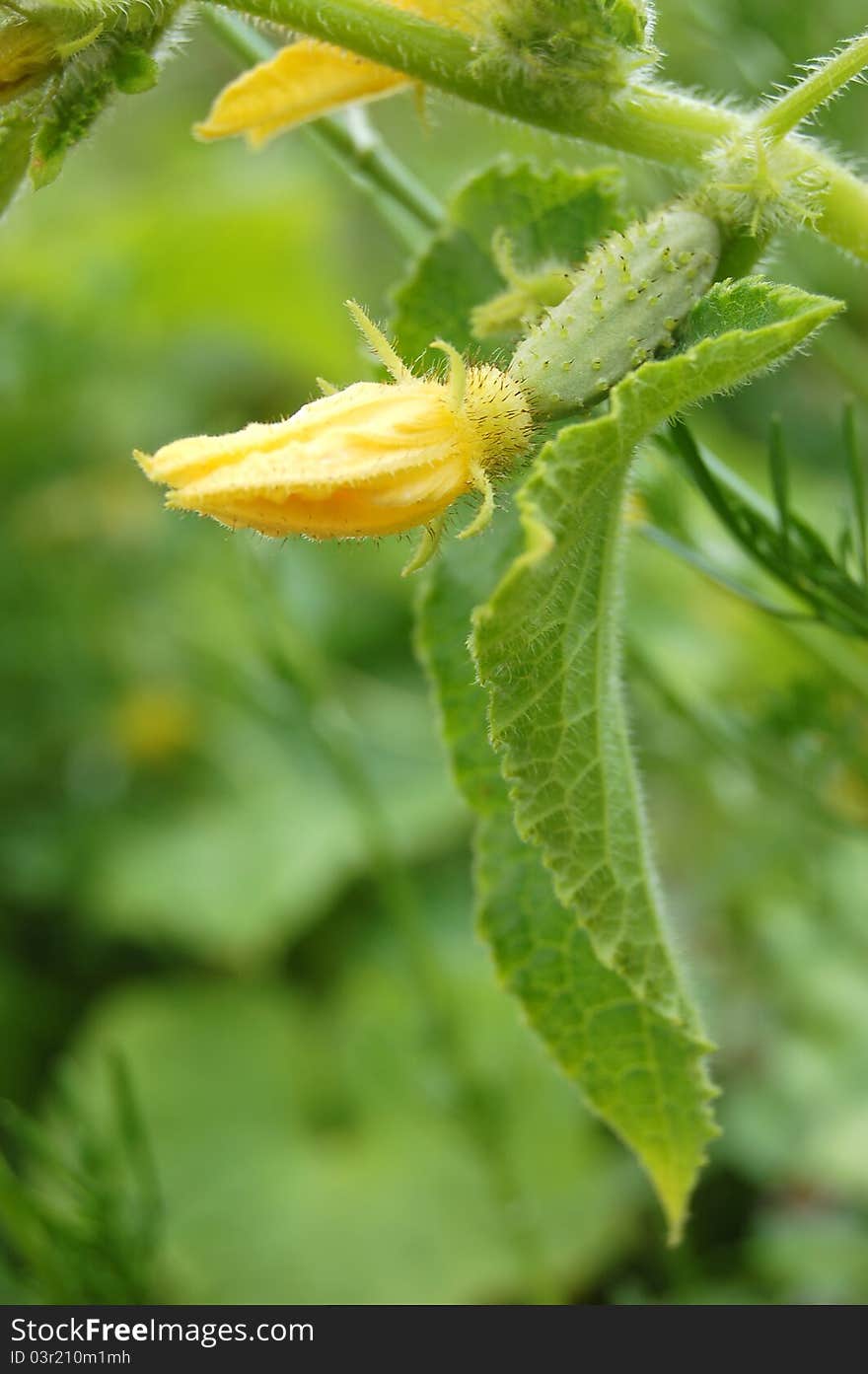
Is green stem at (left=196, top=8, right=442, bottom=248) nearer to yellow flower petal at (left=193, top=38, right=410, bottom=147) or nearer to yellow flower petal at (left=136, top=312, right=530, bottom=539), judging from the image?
yellow flower petal at (left=193, top=38, right=410, bottom=147)

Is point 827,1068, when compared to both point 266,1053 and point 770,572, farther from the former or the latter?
point 266,1053

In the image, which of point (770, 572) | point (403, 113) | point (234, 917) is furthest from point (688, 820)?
point (403, 113)

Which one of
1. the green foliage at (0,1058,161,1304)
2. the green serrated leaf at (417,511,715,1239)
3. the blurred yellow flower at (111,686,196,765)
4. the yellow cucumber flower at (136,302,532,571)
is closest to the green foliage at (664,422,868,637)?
the green serrated leaf at (417,511,715,1239)

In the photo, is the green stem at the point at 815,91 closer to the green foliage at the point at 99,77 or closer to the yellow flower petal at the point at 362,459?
the yellow flower petal at the point at 362,459

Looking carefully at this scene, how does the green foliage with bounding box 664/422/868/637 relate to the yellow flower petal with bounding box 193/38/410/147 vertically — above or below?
below

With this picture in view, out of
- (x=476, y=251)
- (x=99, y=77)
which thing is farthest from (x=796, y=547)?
(x=99, y=77)

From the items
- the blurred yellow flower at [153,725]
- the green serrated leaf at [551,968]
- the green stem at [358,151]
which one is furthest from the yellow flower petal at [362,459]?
the blurred yellow flower at [153,725]

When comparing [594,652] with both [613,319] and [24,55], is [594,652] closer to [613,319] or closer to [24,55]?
[613,319]
